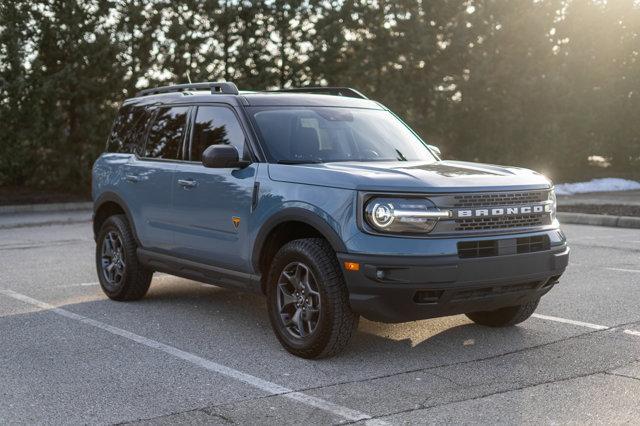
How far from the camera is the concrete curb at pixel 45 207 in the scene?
20.1 meters

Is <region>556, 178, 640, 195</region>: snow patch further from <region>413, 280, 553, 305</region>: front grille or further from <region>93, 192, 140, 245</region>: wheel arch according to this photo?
<region>413, 280, 553, 305</region>: front grille

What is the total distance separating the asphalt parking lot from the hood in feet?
3.99

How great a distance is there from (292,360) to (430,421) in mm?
1596

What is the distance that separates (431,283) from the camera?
214 inches

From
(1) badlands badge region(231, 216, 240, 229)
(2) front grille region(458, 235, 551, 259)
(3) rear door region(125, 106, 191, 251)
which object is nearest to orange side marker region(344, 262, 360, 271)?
(2) front grille region(458, 235, 551, 259)

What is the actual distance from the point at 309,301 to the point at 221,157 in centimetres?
131

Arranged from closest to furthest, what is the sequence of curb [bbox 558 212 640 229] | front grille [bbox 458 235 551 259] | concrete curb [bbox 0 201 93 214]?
front grille [bbox 458 235 551 259] < curb [bbox 558 212 640 229] < concrete curb [bbox 0 201 93 214]

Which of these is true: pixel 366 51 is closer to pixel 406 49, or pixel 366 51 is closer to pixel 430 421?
pixel 406 49

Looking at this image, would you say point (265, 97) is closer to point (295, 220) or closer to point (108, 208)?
point (295, 220)

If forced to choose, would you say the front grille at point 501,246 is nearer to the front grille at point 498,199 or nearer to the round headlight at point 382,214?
the front grille at point 498,199

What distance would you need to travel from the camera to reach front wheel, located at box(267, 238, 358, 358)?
223 inches

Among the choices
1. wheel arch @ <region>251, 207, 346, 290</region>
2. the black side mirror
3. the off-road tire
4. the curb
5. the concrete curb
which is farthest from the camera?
the concrete curb

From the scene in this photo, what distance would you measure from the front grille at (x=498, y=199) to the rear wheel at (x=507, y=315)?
103 cm

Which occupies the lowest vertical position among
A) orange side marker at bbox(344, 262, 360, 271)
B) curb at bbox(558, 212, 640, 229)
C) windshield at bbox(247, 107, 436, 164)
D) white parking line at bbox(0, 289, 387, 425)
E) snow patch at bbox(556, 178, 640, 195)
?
snow patch at bbox(556, 178, 640, 195)
